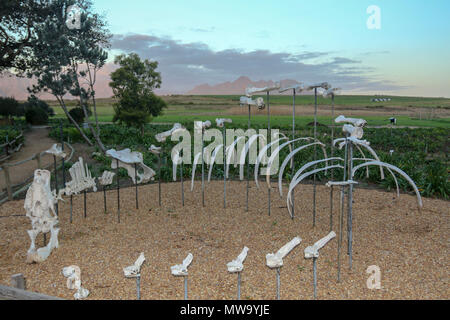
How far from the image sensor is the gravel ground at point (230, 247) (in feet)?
16.2

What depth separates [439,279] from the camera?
518 cm

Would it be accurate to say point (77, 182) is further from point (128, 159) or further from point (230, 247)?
point (230, 247)

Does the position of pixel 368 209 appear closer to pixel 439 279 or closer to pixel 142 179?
pixel 439 279

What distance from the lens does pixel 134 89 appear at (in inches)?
805

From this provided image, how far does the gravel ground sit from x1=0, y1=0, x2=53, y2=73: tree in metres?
12.7

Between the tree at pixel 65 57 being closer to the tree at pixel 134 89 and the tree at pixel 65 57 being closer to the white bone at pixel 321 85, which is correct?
the tree at pixel 134 89

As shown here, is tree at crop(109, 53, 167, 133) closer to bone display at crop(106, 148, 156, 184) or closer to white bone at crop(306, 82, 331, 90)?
bone display at crop(106, 148, 156, 184)

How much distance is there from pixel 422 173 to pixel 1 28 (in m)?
21.2

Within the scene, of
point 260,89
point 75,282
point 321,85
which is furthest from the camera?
point 260,89

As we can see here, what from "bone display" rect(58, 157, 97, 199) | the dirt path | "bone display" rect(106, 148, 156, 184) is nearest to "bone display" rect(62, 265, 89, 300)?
"bone display" rect(58, 157, 97, 199)

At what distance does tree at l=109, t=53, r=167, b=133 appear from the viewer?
20.1 m

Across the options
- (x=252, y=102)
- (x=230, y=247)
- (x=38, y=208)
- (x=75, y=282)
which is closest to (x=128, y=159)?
(x=38, y=208)

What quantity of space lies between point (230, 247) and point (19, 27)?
20.0 m

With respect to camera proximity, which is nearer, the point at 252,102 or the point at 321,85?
the point at 321,85
